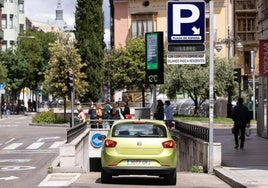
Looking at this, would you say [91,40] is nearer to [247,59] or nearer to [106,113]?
[247,59]

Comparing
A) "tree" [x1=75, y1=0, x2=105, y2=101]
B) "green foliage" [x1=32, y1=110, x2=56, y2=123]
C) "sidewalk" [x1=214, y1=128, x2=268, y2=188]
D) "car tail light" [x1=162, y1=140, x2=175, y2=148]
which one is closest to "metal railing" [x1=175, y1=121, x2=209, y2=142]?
"sidewalk" [x1=214, y1=128, x2=268, y2=188]

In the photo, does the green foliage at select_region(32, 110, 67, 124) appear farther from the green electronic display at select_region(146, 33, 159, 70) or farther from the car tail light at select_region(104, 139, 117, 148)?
the car tail light at select_region(104, 139, 117, 148)

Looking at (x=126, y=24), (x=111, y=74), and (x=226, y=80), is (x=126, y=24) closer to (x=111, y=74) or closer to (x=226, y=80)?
(x=111, y=74)

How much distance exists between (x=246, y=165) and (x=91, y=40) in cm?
5161

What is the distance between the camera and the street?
17.6 metres

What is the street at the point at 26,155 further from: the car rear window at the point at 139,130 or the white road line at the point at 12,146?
the car rear window at the point at 139,130

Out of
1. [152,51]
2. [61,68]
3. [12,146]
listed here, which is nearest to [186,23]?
[152,51]

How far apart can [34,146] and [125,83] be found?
39950mm

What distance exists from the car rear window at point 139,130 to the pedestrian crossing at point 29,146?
13.6 m

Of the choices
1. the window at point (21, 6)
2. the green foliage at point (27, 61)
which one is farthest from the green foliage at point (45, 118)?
the window at point (21, 6)

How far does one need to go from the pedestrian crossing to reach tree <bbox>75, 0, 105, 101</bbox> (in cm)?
3513

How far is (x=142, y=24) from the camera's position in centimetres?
8138

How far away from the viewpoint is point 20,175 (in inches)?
738

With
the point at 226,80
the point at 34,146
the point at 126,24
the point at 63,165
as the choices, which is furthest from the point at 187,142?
the point at 126,24
